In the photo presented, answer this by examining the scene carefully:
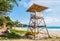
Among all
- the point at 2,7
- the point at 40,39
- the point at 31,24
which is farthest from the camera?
the point at 2,7

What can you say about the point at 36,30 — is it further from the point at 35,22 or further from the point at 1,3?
the point at 1,3

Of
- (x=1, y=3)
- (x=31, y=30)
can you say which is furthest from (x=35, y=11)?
(x=1, y=3)

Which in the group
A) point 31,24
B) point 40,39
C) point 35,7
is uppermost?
point 35,7

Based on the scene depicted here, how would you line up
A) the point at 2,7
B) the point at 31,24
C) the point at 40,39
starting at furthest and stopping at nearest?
the point at 2,7
the point at 31,24
the point at 40,39

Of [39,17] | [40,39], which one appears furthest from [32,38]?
[39,17]

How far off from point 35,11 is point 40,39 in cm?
271

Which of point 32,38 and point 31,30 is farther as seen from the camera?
point 31,30

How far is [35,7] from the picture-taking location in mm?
21500

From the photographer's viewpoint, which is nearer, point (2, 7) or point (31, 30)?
point (31, 30)

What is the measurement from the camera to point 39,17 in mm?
21734

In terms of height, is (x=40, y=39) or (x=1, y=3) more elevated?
(x=1, y=3)

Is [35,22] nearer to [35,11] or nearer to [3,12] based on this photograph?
[35,11]

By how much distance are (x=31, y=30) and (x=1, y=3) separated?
4.15 metres

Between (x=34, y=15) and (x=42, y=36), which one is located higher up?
(x=34, y=15)
